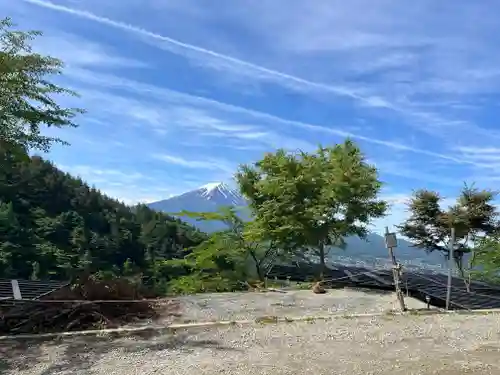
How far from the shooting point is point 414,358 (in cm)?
574

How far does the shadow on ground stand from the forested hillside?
20572 mm

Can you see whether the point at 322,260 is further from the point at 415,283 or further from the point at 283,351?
the point at 283,351

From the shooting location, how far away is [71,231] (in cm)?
4069

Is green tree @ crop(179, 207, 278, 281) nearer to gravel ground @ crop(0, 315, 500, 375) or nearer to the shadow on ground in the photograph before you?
gravel ground @ crop(0, 315, 500, 375)

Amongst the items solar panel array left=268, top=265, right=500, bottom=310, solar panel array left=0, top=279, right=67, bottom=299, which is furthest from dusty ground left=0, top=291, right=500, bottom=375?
solar panel array left=268, top=265, right=500, bottom=310

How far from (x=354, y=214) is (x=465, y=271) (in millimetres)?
6829

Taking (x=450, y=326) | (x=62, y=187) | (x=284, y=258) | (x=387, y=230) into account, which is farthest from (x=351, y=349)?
(x=62, y=187)

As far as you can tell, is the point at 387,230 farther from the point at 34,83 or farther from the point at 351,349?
the point at 34,83

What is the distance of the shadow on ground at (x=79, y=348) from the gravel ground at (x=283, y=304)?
1.30 metres

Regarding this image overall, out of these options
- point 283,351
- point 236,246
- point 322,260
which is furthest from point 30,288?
point 322,260

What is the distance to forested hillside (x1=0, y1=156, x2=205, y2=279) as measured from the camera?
3284 centimetres

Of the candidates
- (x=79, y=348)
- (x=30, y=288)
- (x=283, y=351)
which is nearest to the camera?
(x=283, y=351)

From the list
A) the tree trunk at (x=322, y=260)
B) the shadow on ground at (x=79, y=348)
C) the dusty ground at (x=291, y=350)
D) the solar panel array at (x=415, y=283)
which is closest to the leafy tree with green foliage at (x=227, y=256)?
the solar panel array at (x=415, y=283)

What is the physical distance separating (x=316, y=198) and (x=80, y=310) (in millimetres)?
7697
